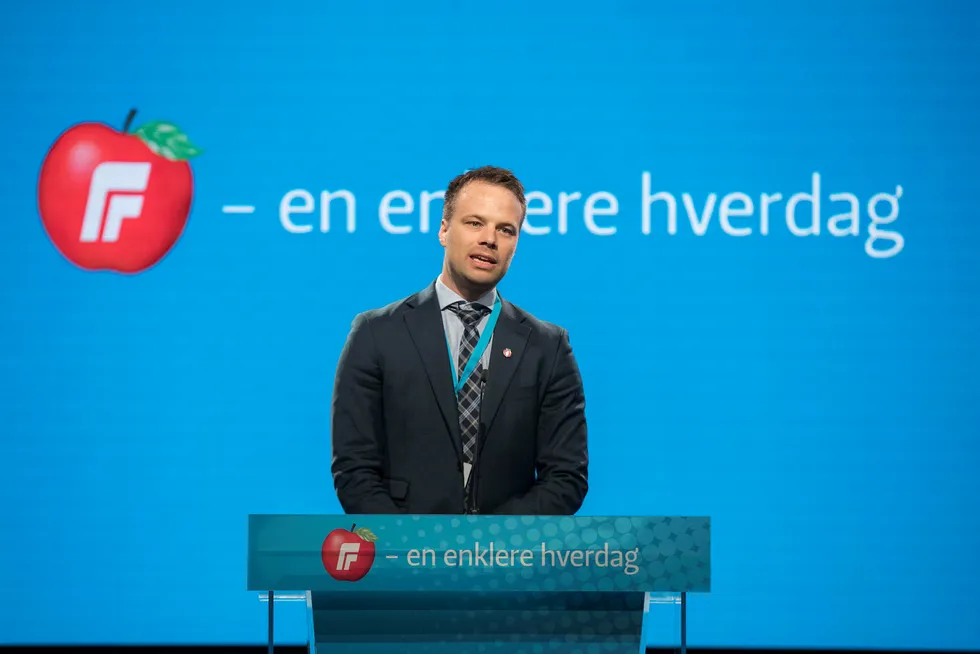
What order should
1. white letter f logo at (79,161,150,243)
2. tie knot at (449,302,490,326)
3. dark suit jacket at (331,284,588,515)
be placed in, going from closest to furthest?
dark suit jacket at (331,284,588,515), tie knot at (449,302,490,326), white letter f logo at (79,161,150,243)

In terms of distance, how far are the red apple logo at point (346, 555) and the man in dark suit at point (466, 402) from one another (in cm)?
52

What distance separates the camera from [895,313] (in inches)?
179

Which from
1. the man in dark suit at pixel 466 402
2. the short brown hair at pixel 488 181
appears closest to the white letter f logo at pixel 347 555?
the man in dark suit at pixel 466 402

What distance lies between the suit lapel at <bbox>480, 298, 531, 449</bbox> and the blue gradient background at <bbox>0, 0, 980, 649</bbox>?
1.83 m

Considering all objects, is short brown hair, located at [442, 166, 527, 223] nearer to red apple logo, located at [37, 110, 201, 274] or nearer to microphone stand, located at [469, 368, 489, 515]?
microphone stand, located at [469, 368, 489, 515]

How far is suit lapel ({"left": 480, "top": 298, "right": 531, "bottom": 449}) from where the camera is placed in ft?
8.33

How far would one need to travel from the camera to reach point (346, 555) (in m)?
1.94

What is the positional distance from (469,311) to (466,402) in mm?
213

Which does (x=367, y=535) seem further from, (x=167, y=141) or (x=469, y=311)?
(x=167, y=141)

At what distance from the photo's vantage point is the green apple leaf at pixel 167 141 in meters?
4.46

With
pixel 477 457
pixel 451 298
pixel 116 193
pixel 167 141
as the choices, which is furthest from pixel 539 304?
pixel 477 457

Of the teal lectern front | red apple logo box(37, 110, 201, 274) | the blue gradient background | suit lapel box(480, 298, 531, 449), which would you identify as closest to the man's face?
suit lapel box(480, 298, 531, 449)

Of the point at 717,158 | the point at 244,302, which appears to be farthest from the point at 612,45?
the point at 244,302

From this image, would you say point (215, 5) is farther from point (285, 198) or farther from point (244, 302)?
point (244, 302)
